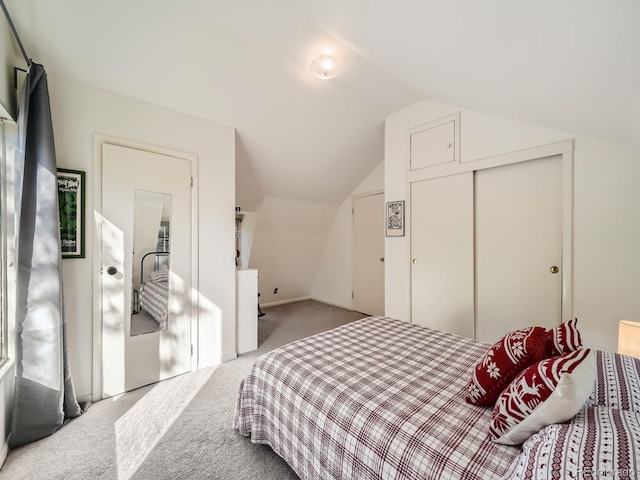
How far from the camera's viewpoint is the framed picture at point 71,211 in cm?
183

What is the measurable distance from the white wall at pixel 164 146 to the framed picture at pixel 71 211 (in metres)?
0.05

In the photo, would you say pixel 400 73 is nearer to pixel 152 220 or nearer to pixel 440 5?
pixel 440 5

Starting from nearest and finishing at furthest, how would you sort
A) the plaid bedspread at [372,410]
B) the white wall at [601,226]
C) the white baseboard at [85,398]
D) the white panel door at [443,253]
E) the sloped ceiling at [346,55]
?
1. the plaid bedspread at [372,410]
2. the sloped ceiling at [346,55]
3. the white wall at [601,226]
4. the white baseboard at [85,398]
5. the white panel door at [443,253]

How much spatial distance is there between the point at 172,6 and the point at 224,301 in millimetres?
2281

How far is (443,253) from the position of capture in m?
2.74

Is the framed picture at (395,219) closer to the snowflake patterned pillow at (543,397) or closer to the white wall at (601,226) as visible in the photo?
the white wall at (601,226)

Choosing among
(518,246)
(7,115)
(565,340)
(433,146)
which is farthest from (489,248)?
(7,115)

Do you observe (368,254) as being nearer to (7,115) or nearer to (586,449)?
(586,449)

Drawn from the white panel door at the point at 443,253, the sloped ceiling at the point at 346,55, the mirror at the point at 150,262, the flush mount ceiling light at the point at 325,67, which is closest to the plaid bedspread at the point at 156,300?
the mirror at the point at 150,262

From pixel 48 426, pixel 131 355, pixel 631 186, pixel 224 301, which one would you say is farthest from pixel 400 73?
pixel 48 426

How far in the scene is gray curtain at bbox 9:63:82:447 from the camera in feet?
5.11

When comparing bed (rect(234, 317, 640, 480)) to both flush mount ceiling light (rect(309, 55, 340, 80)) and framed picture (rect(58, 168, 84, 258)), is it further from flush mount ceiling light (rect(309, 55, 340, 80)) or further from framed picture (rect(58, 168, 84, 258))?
flush mount ceiling light (rect(309, 55, 340, 80))

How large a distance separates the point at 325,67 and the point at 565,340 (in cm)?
222

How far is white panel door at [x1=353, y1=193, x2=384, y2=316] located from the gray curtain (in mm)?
3516
